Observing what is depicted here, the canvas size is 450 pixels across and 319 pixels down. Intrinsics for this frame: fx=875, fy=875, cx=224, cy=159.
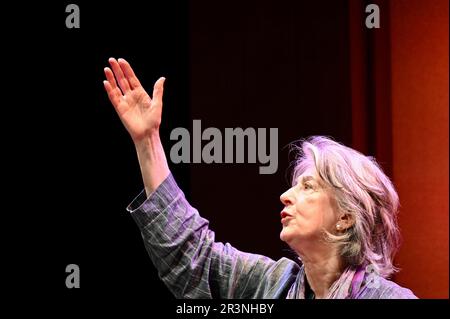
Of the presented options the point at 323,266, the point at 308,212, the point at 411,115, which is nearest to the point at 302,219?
the point at 308,212

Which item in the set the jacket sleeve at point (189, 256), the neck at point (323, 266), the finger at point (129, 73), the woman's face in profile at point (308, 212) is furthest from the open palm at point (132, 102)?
the neck at point (323, 266)

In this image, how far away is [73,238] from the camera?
9.32 feet

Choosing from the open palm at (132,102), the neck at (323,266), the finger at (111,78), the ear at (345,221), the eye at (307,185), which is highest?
the finger at (111,78)

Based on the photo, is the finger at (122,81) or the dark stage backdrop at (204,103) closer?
the finger at (122,81)

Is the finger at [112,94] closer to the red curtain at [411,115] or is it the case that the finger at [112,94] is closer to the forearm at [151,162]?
the forearm at [151,162]

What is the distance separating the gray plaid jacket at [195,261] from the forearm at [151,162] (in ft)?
0.07

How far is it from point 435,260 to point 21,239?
1378 mm

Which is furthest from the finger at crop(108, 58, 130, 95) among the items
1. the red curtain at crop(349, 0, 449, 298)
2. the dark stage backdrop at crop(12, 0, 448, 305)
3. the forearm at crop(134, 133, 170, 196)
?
the red curtain at crop(349, 0, 449, 298)

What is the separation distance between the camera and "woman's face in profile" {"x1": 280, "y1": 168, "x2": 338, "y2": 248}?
2238 mm

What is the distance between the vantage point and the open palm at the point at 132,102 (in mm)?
2260

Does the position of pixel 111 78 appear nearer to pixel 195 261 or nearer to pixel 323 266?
pixel 195 261

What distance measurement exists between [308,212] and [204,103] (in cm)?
67

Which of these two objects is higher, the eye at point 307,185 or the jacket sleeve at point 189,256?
the eye at point 307,185

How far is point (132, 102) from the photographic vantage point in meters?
2.28
